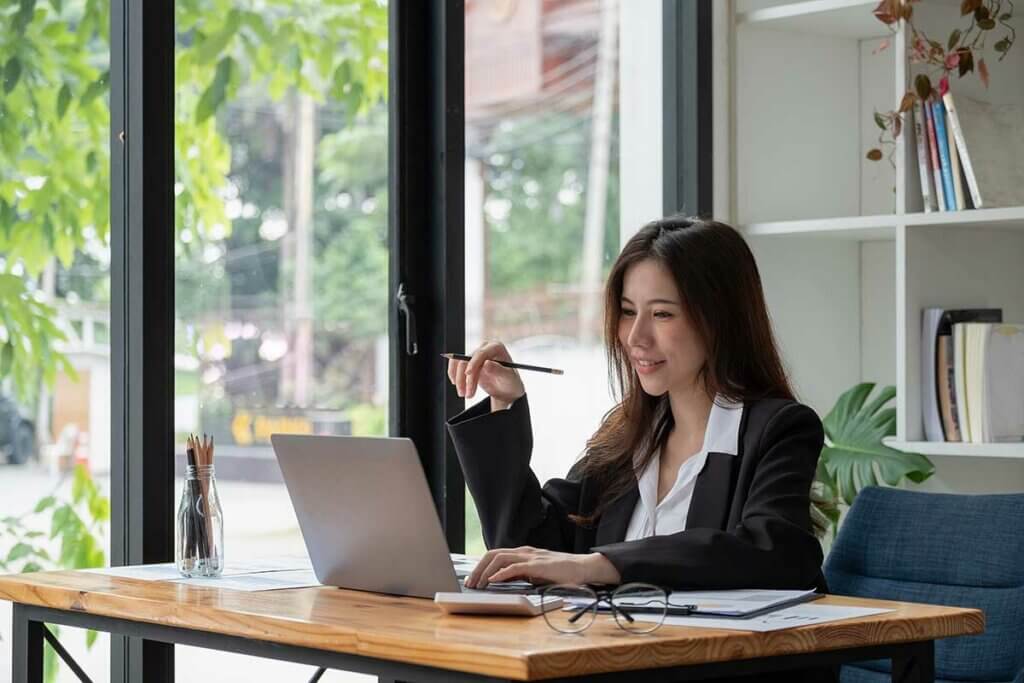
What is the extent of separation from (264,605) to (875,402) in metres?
1.98

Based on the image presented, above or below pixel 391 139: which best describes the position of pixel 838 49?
above

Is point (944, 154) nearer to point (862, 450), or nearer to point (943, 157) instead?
point (943, 157)

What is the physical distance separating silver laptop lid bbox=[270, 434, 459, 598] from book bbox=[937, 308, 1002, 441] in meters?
1.72

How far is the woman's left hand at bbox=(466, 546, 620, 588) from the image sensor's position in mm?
1832

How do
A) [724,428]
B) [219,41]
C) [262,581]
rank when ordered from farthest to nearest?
[219,41], [724,428], [262,581]

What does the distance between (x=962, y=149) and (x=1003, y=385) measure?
0.52 metres

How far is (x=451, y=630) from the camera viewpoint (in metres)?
1.58

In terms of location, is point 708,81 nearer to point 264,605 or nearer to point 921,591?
point 921,591

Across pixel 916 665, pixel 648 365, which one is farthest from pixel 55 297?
pixel 916 665

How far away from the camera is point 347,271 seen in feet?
11.3

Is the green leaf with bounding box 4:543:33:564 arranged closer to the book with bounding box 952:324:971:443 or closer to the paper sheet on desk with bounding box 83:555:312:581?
the paper sheet on desk with bounding box 83:555:312:581

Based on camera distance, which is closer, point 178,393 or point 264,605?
point 264,605

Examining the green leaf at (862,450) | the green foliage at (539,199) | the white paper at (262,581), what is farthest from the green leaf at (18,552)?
Result: the green foliage at (539,199)

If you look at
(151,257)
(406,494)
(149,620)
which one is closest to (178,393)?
(151,257)
